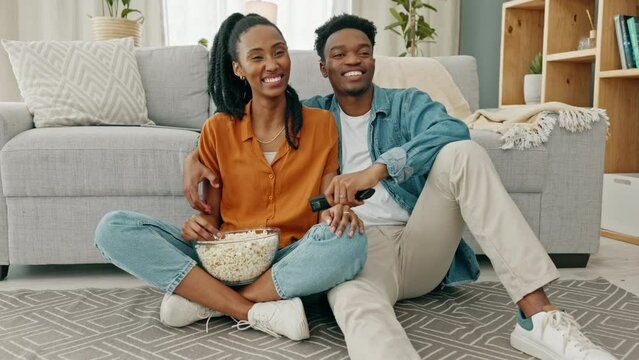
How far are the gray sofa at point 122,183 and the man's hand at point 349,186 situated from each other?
2.33 feet

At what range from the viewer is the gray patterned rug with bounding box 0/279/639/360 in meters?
1.20

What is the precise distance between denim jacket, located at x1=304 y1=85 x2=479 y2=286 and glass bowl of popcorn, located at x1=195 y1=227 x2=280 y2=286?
0.29 meters

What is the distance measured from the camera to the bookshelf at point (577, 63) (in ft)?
8.69

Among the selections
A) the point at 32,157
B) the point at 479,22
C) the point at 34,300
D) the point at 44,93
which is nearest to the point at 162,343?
the point at 34,300

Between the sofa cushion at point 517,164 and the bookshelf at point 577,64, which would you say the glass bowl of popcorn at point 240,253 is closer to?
the sofa cushion at point 517,164

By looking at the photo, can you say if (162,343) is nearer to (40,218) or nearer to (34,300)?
(34,300)

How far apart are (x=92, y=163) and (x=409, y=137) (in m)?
0.92

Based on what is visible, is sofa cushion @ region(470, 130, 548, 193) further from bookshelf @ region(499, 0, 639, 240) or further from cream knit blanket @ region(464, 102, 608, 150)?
bookshelf @ region(499, 0, 639, 240)

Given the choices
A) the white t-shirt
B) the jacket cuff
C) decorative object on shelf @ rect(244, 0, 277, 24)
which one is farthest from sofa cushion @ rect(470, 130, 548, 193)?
decorative object on shelf @ rect(244, 0, 277, 24)

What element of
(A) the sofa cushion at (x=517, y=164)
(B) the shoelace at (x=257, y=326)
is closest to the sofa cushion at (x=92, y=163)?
(B) the shoelace at (x=257, y=326)

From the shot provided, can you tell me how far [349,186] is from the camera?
4.05ft

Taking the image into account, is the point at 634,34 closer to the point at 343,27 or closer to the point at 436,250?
the point at 343,27

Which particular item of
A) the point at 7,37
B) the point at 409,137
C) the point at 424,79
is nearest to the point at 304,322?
the point at 409,137

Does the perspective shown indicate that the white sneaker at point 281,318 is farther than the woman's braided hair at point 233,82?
No
